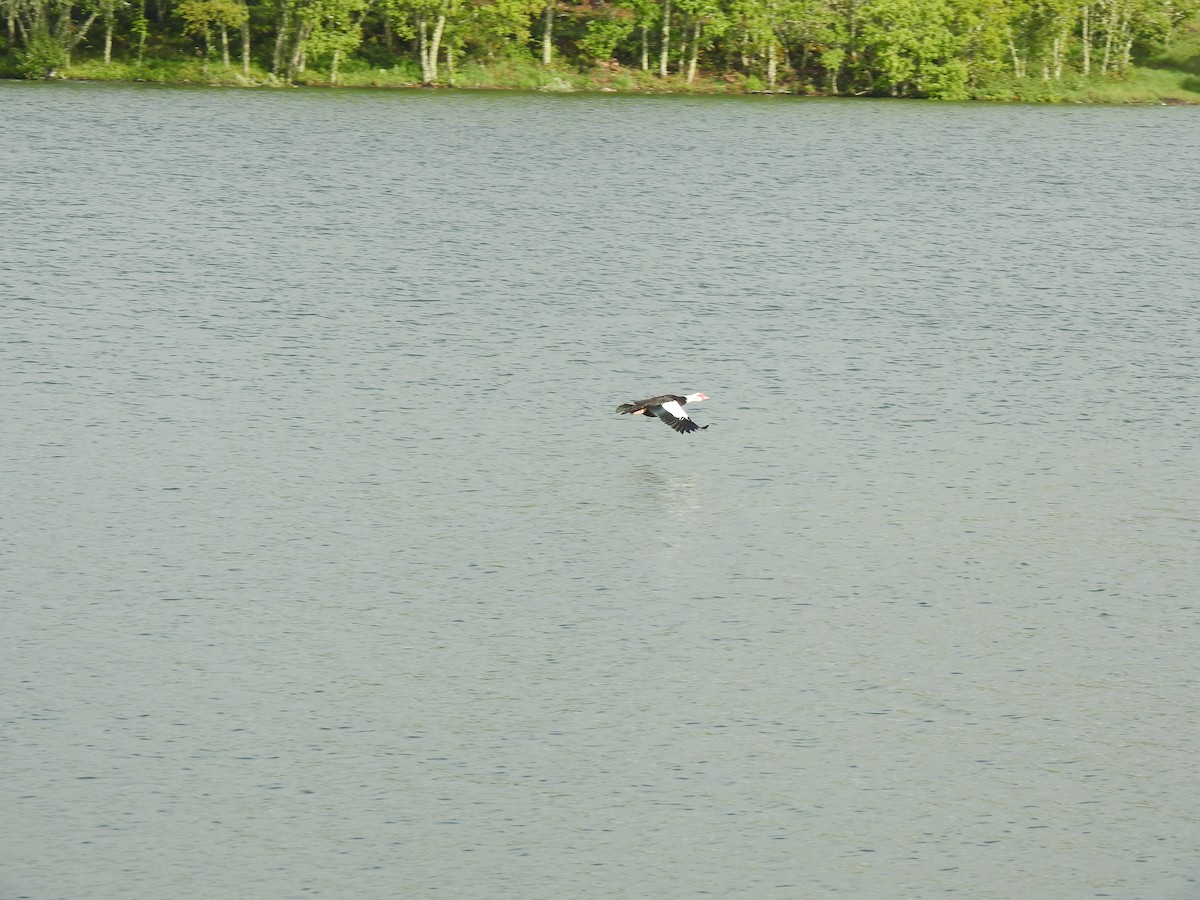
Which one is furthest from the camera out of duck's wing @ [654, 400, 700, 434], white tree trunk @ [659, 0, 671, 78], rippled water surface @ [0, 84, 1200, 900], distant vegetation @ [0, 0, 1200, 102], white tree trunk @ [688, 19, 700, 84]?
white tree trunk @ [688, 19, 700, 84]

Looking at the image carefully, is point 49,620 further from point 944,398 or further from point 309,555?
point 944,398

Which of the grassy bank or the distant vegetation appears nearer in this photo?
the grassy bank

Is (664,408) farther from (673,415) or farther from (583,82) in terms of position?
(583,82)

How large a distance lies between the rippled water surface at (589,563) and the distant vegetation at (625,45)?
36305 mm

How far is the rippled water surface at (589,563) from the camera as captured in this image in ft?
45.6

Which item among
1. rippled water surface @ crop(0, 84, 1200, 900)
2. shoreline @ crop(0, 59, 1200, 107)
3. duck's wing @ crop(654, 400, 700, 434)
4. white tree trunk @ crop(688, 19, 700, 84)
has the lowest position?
rippled water surface @ crop(0, 84, 1200, 900)

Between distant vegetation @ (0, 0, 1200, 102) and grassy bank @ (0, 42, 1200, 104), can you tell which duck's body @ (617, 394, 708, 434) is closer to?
distant vegetation @ (0, 0, 1200, 102)

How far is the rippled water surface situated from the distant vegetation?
3631 centimetres

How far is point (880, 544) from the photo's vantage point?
20.7m

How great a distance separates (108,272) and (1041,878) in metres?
25.8

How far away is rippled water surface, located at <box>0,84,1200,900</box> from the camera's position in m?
13.9

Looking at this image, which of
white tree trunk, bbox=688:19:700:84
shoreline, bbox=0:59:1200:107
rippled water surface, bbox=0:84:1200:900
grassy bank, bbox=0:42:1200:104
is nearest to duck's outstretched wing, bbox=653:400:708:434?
rippled water surface, bbox=0:84:1200:900

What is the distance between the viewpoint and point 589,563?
19828 millimetres

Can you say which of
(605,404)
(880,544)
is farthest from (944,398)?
(880,544)
